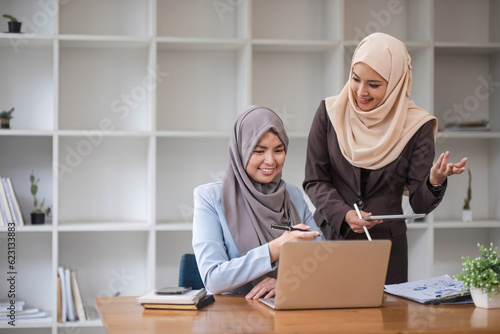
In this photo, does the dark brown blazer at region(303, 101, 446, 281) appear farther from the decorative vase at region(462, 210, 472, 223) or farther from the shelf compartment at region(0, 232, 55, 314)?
the shelf compartment at region(0, 232, 55, 314)

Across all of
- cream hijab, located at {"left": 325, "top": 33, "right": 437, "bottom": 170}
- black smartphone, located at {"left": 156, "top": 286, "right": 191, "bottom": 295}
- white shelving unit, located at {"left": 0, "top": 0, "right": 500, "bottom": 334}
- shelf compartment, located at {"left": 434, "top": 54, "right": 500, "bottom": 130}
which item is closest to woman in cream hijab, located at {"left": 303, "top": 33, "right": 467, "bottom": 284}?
cream hijab, located at {"left": 325, "top": 33, "right": 437, "bottom": 170}

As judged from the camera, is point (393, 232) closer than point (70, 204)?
Yes

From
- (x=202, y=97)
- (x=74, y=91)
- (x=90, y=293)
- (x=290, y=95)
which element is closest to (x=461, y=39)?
(x=290, y=95)

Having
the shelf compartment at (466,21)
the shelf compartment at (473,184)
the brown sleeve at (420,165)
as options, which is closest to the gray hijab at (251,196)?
the brown sleeve at (420,165)

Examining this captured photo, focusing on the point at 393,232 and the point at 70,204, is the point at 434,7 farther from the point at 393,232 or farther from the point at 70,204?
the point at 70,204

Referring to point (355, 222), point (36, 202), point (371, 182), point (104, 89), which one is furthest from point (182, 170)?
point (355, 222)

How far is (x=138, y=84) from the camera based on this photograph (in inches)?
139

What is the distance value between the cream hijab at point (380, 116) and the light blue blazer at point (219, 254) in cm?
37

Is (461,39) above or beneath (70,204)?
above

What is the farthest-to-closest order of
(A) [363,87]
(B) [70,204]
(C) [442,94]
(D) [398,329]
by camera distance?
1. (C) [442,94]
2. (B) [70,204]
3. (A) [363,87]
4. (D) [398,329]

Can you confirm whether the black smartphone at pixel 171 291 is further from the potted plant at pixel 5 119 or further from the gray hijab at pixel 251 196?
the potted plant at pixel 5 119

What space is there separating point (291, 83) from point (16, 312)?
197cm

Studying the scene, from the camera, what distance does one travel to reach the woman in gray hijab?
80.0 inches

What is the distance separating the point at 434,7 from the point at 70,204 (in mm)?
2463
